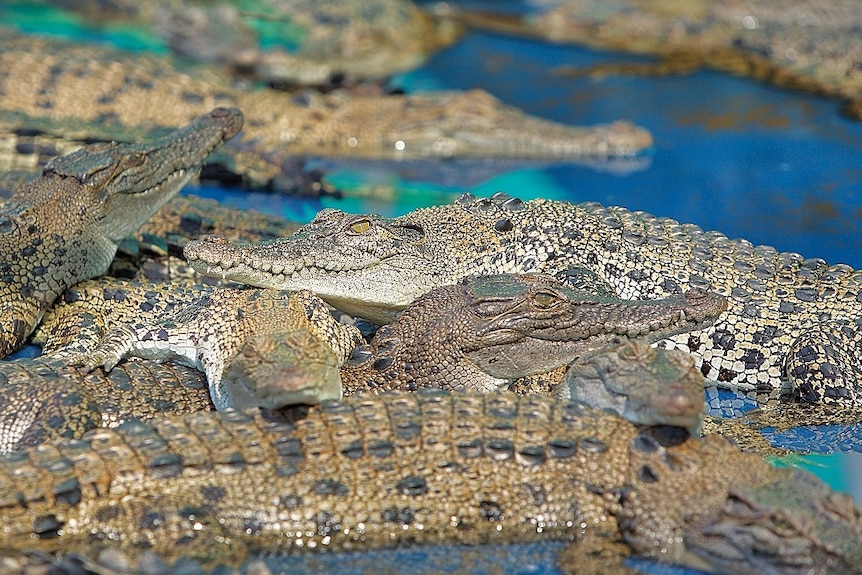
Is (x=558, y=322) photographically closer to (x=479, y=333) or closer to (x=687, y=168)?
(x=479, y=333)

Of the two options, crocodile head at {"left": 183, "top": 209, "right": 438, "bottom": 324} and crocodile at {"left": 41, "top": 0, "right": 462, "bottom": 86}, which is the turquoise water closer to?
crocodile at {"left": 41, "top": 0, "right": 462, "bottom": 86}

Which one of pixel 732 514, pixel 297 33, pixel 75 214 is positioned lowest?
pixel 732 514

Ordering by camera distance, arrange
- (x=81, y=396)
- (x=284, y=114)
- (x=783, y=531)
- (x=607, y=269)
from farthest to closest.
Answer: (x=284, y=114) → (x=607, y=269) → (x=81, y=396) → (x=783, y=531)

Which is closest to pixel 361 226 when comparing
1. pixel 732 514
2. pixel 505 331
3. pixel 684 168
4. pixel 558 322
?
pixel 505 331

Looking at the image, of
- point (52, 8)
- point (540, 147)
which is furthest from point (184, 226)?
point (52, 8)

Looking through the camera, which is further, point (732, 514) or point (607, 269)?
point (607, 269)

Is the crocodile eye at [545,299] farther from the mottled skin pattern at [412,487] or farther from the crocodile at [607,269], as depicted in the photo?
the crocodile at [607,269]

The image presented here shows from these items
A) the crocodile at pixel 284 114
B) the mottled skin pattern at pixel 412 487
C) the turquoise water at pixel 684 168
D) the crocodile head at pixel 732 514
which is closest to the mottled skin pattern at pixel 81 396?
the mottled skin pattern at pixel 412 487
